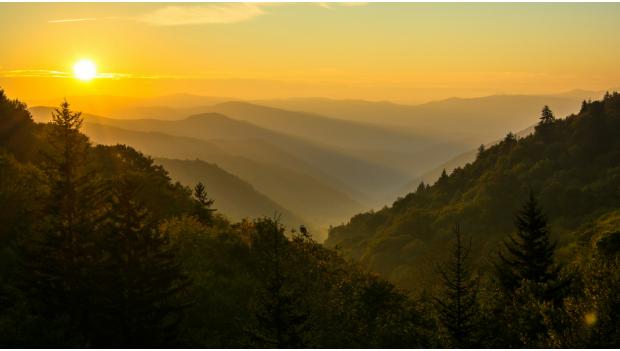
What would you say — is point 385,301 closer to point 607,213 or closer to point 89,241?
point 89,241

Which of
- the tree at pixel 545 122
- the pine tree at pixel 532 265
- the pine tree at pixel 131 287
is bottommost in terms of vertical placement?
the pine tree at pixel 131 287

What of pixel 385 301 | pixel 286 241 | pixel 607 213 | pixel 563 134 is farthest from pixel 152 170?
pixel 563 134

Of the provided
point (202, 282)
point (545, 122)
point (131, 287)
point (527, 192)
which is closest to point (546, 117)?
point (545, 122)

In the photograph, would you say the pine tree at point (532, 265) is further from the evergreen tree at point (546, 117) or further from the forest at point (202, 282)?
the evergreen tree at point (546, 117)

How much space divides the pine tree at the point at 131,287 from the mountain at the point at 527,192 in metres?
103

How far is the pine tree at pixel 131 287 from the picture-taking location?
28.2 metres

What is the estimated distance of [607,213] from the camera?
12312cm

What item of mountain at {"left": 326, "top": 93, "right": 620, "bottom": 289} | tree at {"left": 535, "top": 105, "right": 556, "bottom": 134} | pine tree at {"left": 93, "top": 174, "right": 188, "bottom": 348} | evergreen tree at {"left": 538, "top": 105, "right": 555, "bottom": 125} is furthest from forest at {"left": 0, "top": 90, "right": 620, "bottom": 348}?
evergreen tree at {"left": 538, "top": 105, "right": 555, "bottom": 125}

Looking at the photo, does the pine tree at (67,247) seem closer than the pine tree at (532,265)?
Yes

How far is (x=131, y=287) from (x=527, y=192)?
147 metres

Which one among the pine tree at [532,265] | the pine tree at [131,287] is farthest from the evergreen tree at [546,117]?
the pine tree at [131,287]

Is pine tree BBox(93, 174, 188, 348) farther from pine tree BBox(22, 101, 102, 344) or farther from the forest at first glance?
pine tree BBox(22, 101, 102, 344)

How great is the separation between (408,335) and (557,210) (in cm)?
11705

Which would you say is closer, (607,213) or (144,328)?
(144,328)
